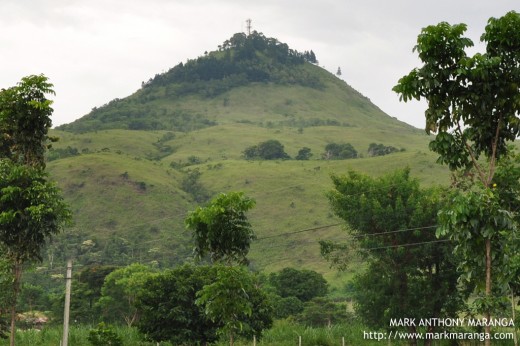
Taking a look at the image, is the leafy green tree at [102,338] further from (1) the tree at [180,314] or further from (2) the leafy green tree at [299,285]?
(2) the leafy green tree at [299,285]

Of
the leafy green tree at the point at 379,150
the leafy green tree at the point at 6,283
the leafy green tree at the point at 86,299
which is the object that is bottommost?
the leafy green tree at the point at 86,299

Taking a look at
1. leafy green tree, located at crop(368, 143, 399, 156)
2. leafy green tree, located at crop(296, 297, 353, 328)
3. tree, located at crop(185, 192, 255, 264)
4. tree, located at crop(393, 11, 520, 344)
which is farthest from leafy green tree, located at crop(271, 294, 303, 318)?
leafy green tree, located at crop(368, 143, 399, 156)

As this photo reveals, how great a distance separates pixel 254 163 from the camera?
17300 centimetres

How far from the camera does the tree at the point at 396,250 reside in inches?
1537

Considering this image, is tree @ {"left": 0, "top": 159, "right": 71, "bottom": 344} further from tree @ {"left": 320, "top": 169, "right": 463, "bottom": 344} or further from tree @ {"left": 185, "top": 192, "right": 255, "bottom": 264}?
tree @ {"left": 320, "top": 169, "right": 463, "bottom": 344}

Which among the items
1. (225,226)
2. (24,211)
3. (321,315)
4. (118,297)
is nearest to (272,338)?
(321,315)

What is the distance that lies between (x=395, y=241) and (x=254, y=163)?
133238 mm

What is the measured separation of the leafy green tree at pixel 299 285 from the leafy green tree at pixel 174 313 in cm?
2962

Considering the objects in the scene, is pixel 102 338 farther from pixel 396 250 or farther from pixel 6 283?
pixel 396 250

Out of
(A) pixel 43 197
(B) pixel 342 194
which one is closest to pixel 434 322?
(B) pixel 342 194

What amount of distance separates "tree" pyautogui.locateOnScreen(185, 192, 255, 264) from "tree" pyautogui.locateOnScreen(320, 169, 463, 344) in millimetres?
15973

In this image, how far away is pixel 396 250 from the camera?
3962cm

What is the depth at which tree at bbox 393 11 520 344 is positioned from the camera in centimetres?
1522

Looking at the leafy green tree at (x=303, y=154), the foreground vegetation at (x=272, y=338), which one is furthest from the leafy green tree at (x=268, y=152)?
the foreground vegetation at (x=272, y=338)
